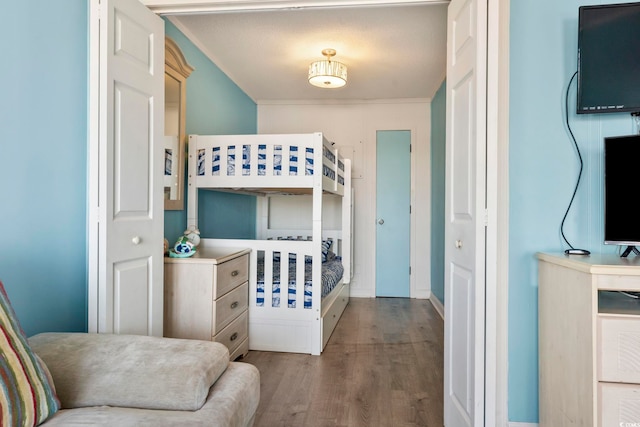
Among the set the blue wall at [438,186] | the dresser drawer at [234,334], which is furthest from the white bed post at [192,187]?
the blue wall at [438,186]

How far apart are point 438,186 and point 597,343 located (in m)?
3.09

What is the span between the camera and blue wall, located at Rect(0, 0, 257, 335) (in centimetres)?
132

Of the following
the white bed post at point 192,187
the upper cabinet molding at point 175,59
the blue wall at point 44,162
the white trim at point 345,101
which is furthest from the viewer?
the white trim at point 345,101

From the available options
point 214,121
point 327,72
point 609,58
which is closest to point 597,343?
point 609,58

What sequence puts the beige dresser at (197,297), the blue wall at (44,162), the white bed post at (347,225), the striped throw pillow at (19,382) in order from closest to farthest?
the striped throw pillow at (19,382) → the blue wall at (44,162) → the beige dresser at (197,297) → the white bed post at (347,225)

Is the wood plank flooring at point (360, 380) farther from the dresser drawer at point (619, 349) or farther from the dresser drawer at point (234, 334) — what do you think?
the dresser drawer at point (619, 349)

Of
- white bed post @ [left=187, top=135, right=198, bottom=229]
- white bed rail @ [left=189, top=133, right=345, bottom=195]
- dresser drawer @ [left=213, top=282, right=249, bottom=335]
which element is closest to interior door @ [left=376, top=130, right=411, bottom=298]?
white bed rail @ [left=189, top=133, right=345, bottom=195]

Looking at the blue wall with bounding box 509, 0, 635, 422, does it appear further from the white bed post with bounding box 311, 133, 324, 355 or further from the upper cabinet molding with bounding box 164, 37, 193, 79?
the upper cabinet molding with bounding box 164, 37, 193, 79

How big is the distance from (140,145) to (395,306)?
3.36 m

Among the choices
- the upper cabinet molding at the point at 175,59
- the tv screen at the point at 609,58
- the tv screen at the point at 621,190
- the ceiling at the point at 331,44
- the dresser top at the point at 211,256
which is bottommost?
the dresser top at the point at 211,256

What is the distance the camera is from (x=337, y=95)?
464 cm

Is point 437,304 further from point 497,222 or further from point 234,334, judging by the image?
point 497,222

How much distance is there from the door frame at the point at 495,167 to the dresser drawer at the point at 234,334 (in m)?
1.55

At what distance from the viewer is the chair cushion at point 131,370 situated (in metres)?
0.99
